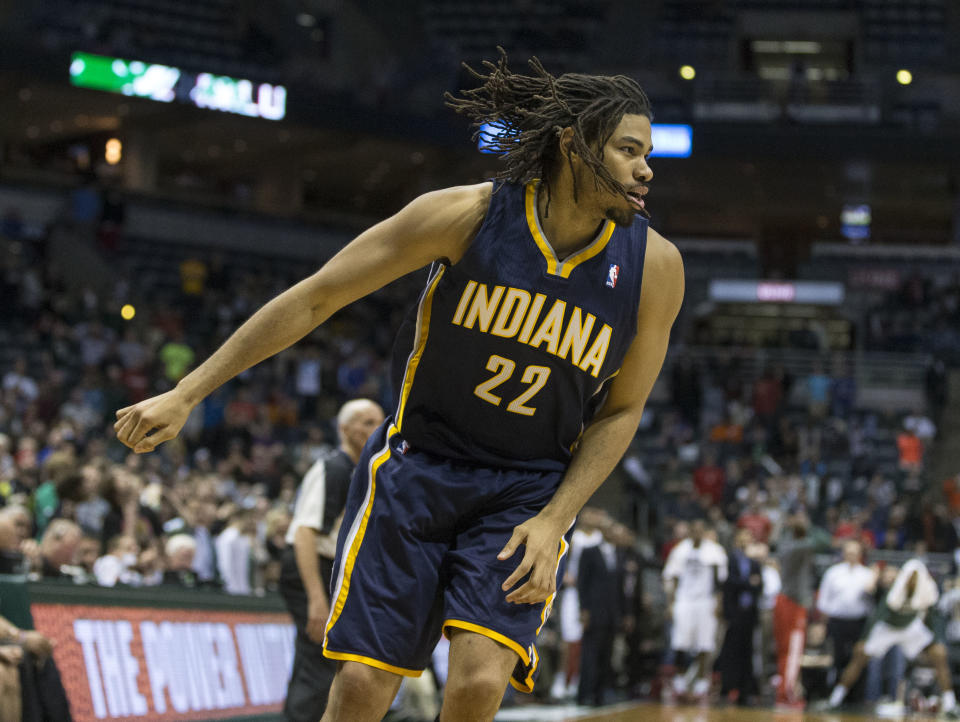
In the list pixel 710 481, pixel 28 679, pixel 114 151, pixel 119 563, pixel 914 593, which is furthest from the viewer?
pixel 114 151

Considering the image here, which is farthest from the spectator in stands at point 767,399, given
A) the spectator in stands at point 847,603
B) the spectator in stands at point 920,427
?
the spectator in stands at point 847,603

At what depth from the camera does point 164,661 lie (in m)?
7.16

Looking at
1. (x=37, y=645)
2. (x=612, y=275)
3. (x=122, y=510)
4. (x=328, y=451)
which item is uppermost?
(x=612, y=275)

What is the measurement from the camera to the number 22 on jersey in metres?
3.11

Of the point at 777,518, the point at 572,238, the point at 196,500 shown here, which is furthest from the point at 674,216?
the point at 572,238

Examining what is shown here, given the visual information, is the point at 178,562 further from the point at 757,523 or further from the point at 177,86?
the point at 177,86

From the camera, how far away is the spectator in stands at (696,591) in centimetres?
1348

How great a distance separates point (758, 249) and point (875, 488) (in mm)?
13218

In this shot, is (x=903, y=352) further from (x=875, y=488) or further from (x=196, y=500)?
(x=196, y=500)

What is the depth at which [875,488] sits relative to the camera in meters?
18.5

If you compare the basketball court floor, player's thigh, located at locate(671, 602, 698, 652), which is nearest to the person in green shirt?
the basketball court floor

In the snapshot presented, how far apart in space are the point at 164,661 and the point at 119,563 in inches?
64.9

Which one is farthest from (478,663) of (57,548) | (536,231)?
(57,548)

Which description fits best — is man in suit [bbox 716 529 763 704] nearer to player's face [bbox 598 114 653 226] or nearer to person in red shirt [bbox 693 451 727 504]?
person in red shirt [bbox 693 451 727 504]
